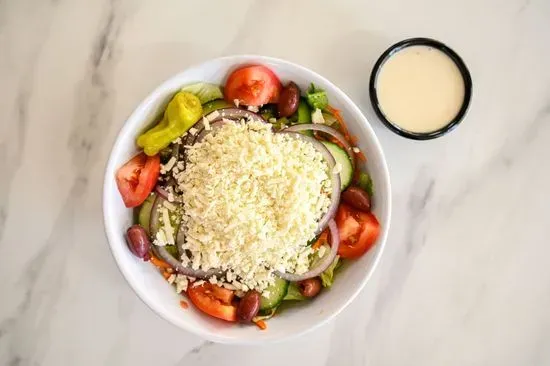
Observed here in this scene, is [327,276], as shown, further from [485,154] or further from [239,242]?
[485,154]

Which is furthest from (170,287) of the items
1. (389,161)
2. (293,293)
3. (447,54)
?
(447,54)

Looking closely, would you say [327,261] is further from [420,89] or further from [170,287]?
[420,89]

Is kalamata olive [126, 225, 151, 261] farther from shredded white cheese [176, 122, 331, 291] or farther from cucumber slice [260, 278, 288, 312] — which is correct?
cucumber slice [260, 278, 288, 312]

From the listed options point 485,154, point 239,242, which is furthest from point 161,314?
point 485,154

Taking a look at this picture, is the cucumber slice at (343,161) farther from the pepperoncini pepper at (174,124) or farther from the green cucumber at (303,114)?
the pepperoncini pepper at (174,124)

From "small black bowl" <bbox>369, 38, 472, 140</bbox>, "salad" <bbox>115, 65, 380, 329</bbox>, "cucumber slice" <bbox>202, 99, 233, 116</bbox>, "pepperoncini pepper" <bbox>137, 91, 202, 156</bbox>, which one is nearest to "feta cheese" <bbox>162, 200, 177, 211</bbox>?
"salad" <bbox>115, 65, 380, 329</bbox>

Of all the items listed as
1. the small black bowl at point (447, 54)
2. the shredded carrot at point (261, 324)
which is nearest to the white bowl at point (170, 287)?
the shredded carrot at point (261, 324)

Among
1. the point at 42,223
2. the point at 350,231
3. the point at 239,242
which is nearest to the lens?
the point at 239,242
